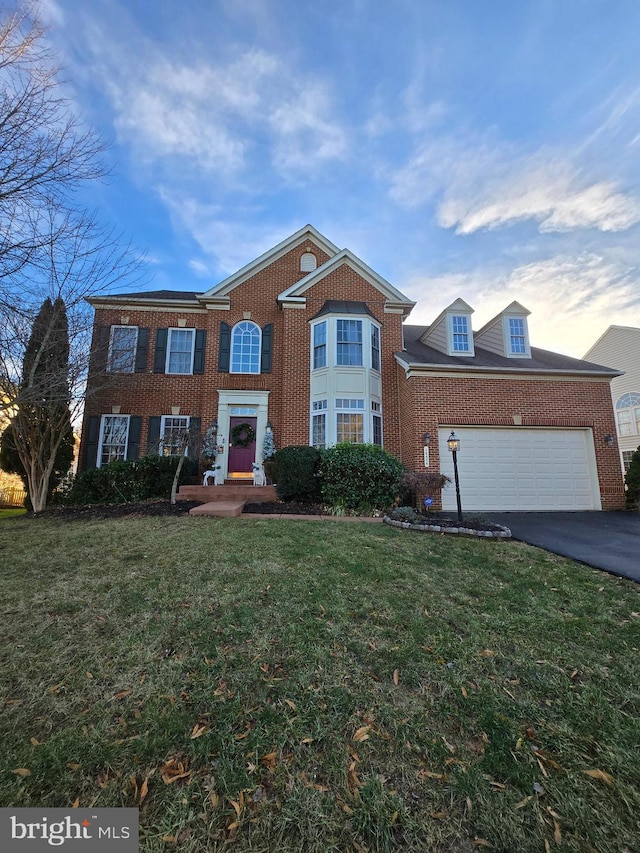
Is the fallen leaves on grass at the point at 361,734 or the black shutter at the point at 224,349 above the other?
the black shutter at the point at 224,349

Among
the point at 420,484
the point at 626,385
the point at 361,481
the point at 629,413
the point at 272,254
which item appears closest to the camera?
the point at 361,481

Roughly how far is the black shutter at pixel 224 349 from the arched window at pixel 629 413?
19757mm

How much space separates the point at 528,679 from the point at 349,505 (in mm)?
6323

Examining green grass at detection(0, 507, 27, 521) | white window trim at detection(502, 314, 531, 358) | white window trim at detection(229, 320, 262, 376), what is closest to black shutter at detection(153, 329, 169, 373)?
white window trim at detection(229, 320, 262, 376)

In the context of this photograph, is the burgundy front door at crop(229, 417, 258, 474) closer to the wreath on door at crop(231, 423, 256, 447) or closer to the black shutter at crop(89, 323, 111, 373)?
the wreath on door at crop(231, 423, 256, 447)

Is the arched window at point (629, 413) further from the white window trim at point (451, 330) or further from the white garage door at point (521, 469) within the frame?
the white window trim at point (451, 330)

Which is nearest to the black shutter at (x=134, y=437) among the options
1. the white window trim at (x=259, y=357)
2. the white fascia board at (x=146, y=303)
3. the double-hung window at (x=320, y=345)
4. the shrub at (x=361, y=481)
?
the white window trim at (x=259, y=357)

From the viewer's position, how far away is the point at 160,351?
41.6ft

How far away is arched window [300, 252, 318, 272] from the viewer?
524 inches

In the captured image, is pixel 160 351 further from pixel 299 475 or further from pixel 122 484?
pixel 299 475

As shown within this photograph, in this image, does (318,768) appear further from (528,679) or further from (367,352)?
(367,352)

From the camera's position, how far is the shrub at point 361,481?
8.77m

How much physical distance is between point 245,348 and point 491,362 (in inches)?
337

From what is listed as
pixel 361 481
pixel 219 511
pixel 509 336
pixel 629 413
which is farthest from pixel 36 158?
pixel 629 413
